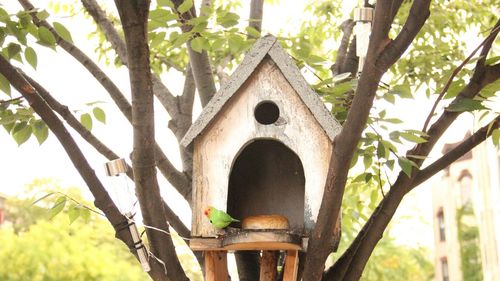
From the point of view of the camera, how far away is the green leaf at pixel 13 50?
8.59ft

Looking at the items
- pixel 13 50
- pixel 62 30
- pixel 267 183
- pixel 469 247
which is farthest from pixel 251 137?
pixel 469 247

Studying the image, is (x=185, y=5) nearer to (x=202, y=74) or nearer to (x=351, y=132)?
(x=351, y=132)

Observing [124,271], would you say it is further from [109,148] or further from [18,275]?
[109,148]

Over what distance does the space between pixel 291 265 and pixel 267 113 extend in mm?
668

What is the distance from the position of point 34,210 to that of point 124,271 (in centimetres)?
639

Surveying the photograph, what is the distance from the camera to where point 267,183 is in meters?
3.45

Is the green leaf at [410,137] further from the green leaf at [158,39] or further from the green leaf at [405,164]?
the green leaf at [158,39]

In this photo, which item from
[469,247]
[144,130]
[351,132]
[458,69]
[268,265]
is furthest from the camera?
[469,247]

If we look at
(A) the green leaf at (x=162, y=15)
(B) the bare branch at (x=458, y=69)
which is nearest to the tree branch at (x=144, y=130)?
(A) the green leaf at (x=162, y=15)

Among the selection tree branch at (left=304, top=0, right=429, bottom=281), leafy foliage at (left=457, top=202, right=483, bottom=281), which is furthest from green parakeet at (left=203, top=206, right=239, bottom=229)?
leafy foliage at (left=457, top=202, right=483, bottom=281)

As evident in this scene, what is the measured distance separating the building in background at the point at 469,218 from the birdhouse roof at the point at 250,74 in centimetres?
1648

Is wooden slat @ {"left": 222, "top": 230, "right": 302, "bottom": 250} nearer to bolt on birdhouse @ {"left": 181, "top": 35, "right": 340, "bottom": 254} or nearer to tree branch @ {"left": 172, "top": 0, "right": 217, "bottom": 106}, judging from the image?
bolt on birdhouse @ {"left": 181, "top": 35, "right": 340, "bottom": 254}

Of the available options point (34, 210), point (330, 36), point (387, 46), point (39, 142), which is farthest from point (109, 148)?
point (34, 210)

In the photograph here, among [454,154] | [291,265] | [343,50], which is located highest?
[343,50]
